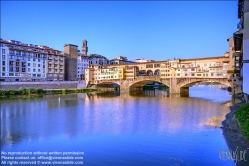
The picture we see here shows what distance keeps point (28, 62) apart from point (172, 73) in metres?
38.8

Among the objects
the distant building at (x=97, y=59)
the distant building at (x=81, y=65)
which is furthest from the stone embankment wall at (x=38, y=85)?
the distant building at (x=97, y=59)

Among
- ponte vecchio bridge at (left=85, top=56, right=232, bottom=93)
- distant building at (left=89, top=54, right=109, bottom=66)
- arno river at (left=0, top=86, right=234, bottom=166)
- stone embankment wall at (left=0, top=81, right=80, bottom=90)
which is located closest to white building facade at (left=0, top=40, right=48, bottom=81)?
stone embankment wall at (left=0, top=81, right=80, bottom=90)

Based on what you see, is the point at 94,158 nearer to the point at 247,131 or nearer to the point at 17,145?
the point at 17,145

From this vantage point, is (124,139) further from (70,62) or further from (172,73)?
(70,62)

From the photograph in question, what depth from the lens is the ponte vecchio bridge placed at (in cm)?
4546

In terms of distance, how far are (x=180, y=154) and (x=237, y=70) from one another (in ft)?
81.2

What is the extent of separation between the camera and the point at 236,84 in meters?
36.7

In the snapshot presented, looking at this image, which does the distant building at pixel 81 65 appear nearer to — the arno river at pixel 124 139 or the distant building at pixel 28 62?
the distant building at pixel 28 62

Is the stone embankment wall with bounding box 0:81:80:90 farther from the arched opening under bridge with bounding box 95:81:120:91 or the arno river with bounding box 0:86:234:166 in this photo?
the arno river with bounding box 0:86:234:166

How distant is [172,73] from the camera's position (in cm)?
5303

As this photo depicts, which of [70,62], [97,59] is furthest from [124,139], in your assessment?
[97,59]

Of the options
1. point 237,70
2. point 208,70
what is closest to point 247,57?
point 237,70

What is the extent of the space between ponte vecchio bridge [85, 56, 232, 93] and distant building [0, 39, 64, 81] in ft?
34.1

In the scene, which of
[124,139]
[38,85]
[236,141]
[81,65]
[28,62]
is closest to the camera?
[236,141]
